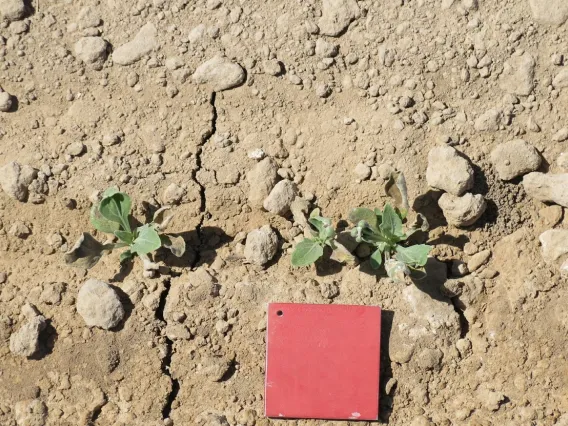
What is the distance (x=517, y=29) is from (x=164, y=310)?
1.99m

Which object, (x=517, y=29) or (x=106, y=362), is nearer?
(x=106, y=362)

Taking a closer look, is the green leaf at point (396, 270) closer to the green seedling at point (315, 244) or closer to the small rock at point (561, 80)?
the green seedling at point (315, 244)

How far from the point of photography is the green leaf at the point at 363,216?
9.63 ft

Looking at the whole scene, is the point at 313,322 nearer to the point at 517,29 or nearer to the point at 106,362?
the point at 106,362

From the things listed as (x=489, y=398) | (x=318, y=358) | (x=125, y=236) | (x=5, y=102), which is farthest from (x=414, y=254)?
(x=5, y=102)

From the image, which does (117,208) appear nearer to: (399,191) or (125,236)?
(125,236)

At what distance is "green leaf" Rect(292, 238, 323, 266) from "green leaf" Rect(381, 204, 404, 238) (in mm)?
281

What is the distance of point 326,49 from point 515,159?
96cm

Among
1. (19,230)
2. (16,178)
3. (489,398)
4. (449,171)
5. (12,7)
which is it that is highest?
(12,7)

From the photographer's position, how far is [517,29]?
3.15 metres

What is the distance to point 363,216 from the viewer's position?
2953 mm

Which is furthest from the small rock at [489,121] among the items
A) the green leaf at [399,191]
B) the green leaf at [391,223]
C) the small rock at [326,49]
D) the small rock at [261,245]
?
the small rock at [261,245]

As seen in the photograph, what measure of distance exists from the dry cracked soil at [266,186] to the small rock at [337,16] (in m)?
0.01

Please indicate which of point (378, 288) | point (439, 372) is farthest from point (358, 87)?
point (439, 372)
